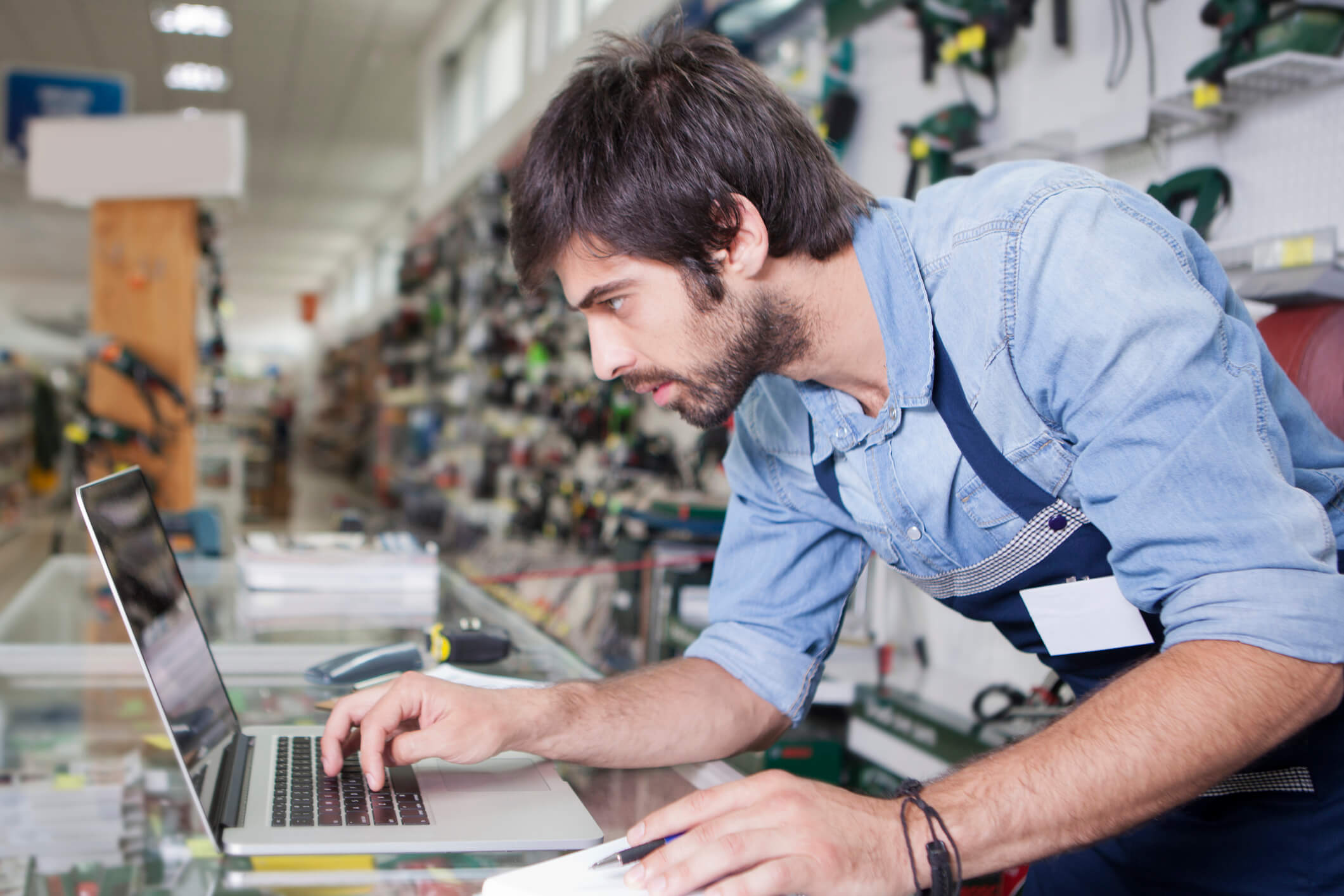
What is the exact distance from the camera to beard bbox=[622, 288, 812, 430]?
109 centimetres

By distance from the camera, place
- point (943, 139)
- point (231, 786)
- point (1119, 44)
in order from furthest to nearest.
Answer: point (943, 139), point (1119, 44), point (231, 786)

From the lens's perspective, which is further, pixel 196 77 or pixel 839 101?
pixel 196 77

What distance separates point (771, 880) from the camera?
2.26 ft

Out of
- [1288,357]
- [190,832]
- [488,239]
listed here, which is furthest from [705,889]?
[488,239]

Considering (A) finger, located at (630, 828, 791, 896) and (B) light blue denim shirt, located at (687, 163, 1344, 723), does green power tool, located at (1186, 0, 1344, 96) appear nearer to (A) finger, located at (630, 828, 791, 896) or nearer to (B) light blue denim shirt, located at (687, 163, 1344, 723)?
(B) light blue denim shirt, located at (687, 163, 1344, 723)

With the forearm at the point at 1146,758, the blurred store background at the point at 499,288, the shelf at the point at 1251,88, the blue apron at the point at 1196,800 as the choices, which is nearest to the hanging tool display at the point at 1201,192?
the blurred store background at the point at 499,288

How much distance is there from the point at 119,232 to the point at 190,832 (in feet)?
13.8

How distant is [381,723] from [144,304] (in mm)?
4055

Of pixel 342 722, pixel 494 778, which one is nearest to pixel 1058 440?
pixel 494 778

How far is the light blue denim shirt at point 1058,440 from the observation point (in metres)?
0.76

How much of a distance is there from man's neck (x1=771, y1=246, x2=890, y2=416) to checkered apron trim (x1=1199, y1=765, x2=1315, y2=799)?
1.71 ft

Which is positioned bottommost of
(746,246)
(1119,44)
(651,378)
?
(651,378)

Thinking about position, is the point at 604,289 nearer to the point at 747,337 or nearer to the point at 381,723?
the point at 747,337

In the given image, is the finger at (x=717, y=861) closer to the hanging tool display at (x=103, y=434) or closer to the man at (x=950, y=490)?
the man at (x=950, y=490)
